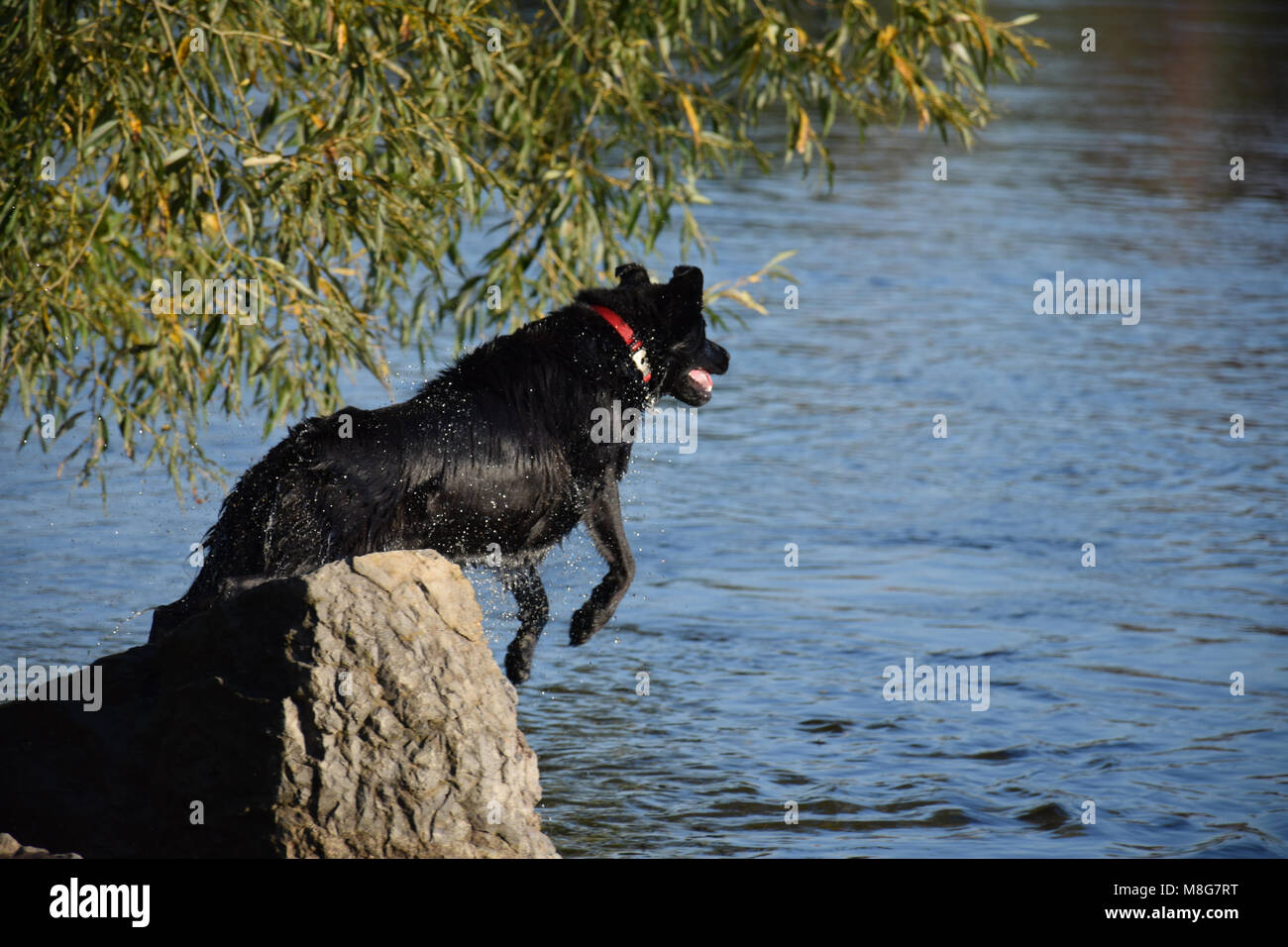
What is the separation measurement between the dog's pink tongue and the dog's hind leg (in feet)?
3.55

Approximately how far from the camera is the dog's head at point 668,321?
6.89 metres

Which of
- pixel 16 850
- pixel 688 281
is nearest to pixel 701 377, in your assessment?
pixel 688 281

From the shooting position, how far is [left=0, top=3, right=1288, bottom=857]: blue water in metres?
6.85

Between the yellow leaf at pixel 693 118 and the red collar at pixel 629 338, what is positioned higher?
the yellow leaf at pixel 693 118

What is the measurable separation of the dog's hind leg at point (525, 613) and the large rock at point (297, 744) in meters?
1.51

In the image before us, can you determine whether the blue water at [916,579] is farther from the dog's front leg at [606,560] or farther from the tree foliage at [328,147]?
the tree foliage at [328,147]

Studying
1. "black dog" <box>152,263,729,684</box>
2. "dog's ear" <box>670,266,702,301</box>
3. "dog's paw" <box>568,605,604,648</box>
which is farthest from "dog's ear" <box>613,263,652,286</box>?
"dog's paw" <box>568,605,604,648</box>

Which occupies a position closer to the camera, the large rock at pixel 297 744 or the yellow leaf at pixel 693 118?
the large rock at pixel 297 744

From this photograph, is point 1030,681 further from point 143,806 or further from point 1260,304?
point 1260,304

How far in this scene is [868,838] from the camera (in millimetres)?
A: 6453

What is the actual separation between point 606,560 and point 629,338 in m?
0.98

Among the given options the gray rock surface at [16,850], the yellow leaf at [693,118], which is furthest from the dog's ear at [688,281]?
the gray rock surface at [16,850]

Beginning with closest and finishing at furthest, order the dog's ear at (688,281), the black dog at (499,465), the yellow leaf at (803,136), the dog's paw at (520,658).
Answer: the black dog at (499,465) < the dog's ear at (688,281) < the dog's paw at (520,658) < the yellow leaf at (803,136)
